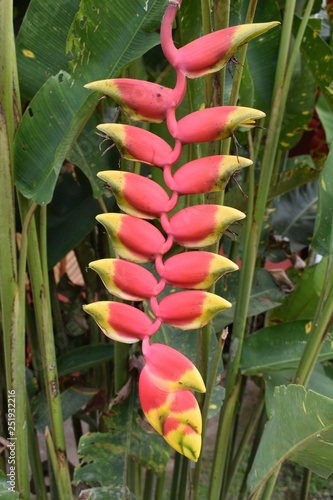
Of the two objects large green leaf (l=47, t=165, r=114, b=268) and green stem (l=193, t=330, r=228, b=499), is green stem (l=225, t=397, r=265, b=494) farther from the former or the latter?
large green leaf (l=47, t=165, r=114, b=268)

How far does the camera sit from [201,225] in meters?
0.23

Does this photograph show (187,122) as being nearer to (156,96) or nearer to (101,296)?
(156,96)

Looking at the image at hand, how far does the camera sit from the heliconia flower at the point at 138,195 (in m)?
0.23

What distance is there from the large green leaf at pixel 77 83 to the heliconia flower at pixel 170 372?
243 mm

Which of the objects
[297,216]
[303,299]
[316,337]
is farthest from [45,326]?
[297,216]

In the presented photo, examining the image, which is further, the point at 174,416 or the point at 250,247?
the point at 250,247

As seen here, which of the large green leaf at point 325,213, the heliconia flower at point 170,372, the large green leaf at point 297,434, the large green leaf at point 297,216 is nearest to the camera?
the heliconia flower at point 170,372

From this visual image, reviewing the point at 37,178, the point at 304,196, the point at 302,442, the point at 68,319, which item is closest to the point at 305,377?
the point at 302,442

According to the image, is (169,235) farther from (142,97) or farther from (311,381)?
(311,381)

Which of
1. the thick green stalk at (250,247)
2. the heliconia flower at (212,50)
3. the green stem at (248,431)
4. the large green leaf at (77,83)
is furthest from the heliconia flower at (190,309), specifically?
the green stem at (248,431)

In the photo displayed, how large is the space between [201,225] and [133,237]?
0.10 feet

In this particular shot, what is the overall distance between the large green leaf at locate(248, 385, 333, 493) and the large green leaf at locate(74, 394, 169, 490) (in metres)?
0.15

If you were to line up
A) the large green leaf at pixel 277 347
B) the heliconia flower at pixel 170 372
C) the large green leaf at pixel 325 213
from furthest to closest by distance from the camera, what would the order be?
the large green leaf at pixel 277 347 → the large green leaf at pixel 325 213 → the heliconia flower at pixel 170 372

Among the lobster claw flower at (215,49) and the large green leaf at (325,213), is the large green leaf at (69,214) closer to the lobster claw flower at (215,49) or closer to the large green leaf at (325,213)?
the large green leaf at (325,213)
